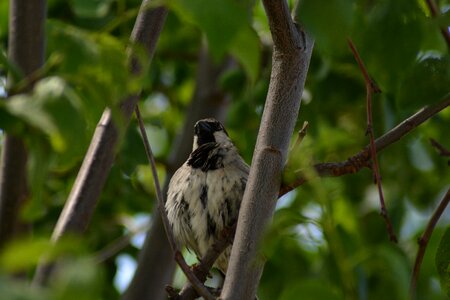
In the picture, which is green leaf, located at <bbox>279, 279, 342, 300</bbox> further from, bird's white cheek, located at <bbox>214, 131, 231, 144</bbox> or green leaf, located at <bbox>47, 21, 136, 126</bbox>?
bird's white cheek, located at <bbox>214, 131, 231, 144</bbox>

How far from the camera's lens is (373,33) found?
5.50ft

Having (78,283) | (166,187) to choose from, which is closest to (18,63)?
(166,187)

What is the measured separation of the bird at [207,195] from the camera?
3.54 m

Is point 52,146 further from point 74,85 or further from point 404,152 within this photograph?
point 404,152

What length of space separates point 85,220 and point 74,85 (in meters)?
1.05

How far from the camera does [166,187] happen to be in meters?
4.34

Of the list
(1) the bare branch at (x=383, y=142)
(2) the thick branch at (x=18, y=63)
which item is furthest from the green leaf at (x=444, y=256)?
(2) the thick branch at (x=18, y=63)

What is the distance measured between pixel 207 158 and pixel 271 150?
5.57 ft

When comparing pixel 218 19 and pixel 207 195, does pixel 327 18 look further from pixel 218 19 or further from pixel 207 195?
pixel 207 195

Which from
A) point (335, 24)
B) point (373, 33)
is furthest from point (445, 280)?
point (335, 24)

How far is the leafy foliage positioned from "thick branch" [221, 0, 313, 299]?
0.06m

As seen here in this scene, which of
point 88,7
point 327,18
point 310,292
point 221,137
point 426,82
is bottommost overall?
point 310,292

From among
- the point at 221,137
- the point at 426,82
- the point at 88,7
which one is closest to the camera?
the point at 426,82

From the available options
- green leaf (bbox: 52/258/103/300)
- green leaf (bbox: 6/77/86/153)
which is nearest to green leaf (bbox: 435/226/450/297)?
green leaf (bbox: 6/77/86/153)
